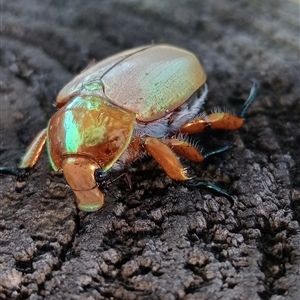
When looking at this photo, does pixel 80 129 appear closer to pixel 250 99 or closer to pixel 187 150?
pixel 187 150

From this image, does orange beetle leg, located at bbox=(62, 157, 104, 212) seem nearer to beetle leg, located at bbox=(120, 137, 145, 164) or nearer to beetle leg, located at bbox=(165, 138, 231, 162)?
beetle leg, located at bbox=(120, 137, 145, 164)

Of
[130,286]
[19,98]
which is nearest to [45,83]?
[19,98]

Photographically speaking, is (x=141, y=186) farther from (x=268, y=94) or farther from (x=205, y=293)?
(x=268, y=94)

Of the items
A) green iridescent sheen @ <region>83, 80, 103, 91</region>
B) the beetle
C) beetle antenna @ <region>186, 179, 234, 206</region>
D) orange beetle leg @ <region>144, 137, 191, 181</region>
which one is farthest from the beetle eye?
green iridescent sheen @ <region>83, 80, 103, 91</region>

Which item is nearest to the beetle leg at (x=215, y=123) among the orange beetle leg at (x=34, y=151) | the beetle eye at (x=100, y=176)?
the beetle eye at (x=100, y=176)

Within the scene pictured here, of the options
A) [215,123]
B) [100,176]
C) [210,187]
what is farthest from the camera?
[215,123]

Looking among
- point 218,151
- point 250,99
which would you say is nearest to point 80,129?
point 218,151
